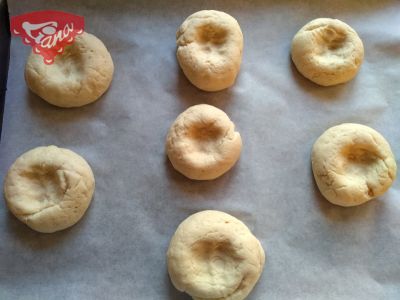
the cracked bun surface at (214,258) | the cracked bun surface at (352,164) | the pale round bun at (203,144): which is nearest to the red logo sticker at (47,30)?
the pale round bun at (203,144)

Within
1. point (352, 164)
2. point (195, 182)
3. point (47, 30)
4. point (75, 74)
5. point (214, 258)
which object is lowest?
point (214, 258)

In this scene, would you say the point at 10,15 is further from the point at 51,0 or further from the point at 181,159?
the point at 181,159

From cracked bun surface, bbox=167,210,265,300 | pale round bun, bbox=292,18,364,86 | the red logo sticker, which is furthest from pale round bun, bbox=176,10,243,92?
cracked bun surface, bbox=167,210,265,300

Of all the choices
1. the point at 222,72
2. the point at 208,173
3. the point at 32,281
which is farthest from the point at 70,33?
the point at 32,281

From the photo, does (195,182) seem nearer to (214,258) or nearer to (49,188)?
(214,258)

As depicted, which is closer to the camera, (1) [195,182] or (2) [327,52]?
(1) [195,182]

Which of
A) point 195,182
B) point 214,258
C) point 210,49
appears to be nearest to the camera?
point 214,258

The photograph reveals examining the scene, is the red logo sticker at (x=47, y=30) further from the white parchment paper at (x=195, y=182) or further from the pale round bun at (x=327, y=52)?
the pale round bun at (x=327, y=52)

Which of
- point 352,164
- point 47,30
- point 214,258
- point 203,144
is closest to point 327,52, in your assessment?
point 352,164
